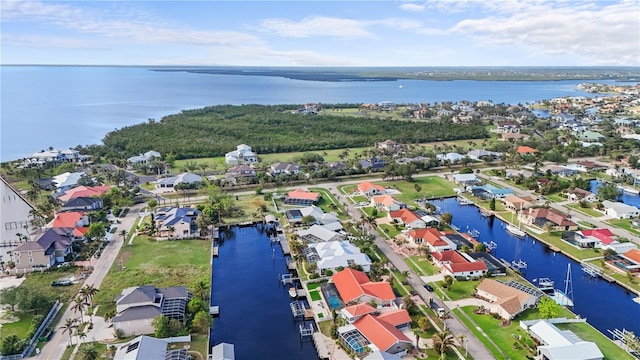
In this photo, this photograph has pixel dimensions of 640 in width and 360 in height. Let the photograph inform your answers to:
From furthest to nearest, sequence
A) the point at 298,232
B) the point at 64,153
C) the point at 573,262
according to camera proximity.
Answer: the point at 64,153 → the point at 298,232 → the point at 573,262

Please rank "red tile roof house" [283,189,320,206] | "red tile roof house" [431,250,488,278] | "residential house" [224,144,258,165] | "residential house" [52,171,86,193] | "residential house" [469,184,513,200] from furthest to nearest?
"residential house" [224,144,258,165] < "residential house" [52,171,86,193] < "residential house" [469,184,513,200] < "red tile roof house" [283,189,320,206] < "red tile roof house" [431,250,488,278]

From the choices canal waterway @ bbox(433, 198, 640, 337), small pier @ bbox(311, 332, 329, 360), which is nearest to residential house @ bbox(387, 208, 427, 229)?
canal waterway @ bbox(433, 198, 640, 337)

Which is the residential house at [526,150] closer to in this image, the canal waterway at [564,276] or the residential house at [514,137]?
the residential house at [514,137]

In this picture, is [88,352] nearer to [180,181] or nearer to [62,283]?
[62,283]

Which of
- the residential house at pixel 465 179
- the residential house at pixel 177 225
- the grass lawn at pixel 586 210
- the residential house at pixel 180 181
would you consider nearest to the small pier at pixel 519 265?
the grass lawn at pixel 586 210

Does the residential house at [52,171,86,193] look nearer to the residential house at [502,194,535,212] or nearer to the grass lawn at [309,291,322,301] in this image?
the grass lawn at [309,291,322,301]

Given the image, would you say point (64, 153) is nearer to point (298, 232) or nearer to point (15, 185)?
point (15, 185)

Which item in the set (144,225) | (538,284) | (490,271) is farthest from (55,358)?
(538,284)
